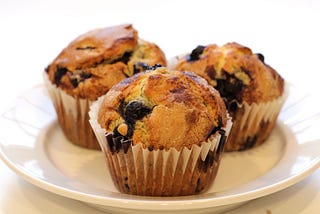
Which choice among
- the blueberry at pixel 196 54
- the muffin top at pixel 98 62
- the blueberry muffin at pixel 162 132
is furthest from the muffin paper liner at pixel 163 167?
the blueberry at pixel 196 54

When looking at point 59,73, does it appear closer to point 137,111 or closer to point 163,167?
point 137,111

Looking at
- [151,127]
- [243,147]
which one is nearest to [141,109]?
[151,127]

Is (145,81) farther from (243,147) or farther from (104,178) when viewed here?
(243,147)

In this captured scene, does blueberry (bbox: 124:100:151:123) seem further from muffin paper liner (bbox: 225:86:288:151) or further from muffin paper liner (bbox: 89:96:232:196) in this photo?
muffin paper liner (bbox: 225:86:288:151)

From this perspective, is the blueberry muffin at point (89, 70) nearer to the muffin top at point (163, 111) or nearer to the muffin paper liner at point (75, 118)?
the muffin paper liner at point (75, 118)

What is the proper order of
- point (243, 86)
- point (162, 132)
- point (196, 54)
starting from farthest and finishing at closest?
point (196, 54), point (243, 86), point (162, 132)

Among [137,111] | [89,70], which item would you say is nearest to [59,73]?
[89,70]

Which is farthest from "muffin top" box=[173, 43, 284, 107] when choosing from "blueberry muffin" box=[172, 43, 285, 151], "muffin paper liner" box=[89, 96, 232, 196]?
"muffin paper liner" box=[89, 96, 232, 196]
